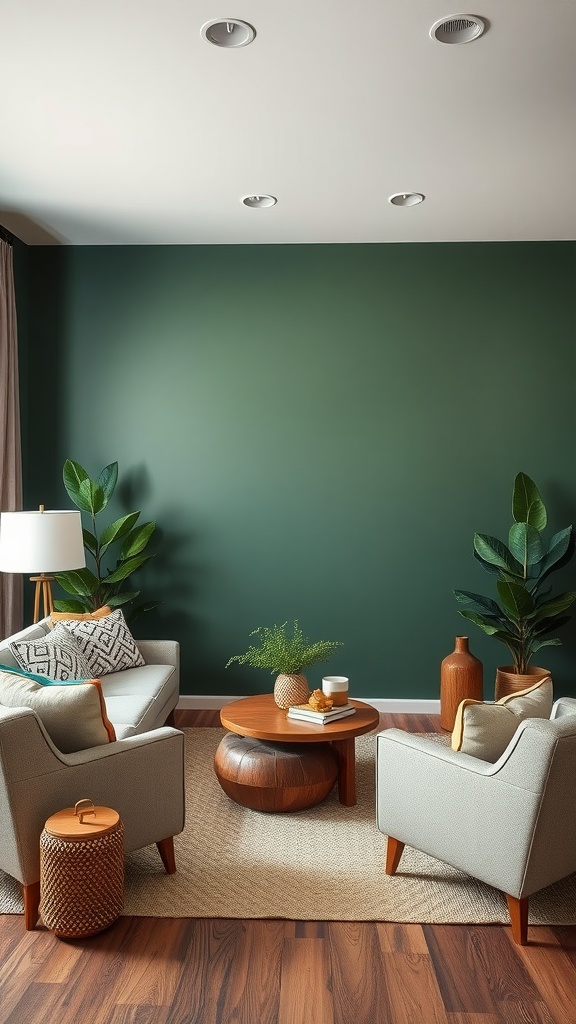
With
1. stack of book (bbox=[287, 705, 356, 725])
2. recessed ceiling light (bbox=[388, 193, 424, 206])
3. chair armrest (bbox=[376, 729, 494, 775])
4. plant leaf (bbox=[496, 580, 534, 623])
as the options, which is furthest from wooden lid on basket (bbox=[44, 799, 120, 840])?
recessed ceiling light (bbox=[388, 193, 424, 206])

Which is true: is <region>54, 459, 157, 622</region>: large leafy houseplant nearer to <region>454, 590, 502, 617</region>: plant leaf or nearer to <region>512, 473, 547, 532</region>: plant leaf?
<region>454, 590, 502, 617</region>: plant leaf

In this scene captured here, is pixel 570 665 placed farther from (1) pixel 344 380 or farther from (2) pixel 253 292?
(2) pixel 253 292

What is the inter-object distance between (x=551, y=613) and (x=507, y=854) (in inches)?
88.0

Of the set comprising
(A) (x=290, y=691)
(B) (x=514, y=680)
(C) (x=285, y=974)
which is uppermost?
(A) (x=290, y=691)

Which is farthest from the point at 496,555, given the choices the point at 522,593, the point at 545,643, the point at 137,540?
the point at 137,540

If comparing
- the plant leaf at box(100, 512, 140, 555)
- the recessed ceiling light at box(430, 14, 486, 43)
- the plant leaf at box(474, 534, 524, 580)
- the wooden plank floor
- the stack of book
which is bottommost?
the wooden plank floor

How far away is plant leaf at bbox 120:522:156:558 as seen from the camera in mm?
4766

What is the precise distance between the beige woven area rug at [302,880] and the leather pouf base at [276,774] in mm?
87

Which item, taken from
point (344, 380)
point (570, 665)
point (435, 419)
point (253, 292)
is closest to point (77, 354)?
point (253, 292)

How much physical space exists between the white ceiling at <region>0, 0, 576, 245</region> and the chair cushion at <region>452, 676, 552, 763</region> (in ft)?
7.09

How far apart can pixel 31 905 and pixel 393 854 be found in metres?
1.22

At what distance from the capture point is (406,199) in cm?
425

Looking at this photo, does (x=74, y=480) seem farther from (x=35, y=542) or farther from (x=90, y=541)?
(x=35, y=542)

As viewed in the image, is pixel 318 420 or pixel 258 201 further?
pixel 318 420
